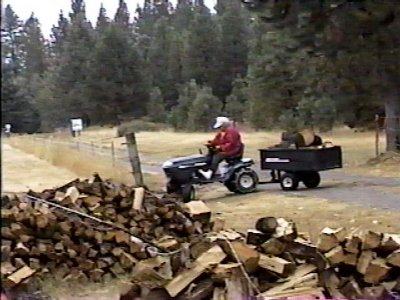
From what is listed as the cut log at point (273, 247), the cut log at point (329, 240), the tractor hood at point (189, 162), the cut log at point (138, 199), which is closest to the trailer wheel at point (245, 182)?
the tractor hood at point (189, 162)

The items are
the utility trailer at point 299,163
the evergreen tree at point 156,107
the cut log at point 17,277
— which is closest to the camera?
the cut log at point 17,277

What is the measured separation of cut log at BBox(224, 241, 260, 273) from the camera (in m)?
5.53

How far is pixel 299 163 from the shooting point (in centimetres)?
1442

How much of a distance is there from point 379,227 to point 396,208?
1.94 metres

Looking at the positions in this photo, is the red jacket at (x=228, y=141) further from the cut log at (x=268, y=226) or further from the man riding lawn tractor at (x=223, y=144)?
the cut log at (x=268, y=226)

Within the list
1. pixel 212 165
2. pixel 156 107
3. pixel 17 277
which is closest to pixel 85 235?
pixel 17 277

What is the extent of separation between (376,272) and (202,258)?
1179 millimetres

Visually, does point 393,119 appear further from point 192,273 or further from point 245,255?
point 192,273

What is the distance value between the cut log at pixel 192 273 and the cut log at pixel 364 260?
92cm

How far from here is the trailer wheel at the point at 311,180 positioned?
49.4 ft

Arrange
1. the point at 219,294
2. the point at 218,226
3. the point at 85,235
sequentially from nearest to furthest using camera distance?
the point at 219,294
the point at 85,235
the point at 218,226

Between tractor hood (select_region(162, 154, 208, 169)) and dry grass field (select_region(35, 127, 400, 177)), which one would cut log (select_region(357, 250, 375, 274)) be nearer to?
tractor hood (select_region(162, 154, 208, 169))

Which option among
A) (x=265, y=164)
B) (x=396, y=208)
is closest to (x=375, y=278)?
(x=396, y=208)

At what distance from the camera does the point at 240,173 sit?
13844 mm
